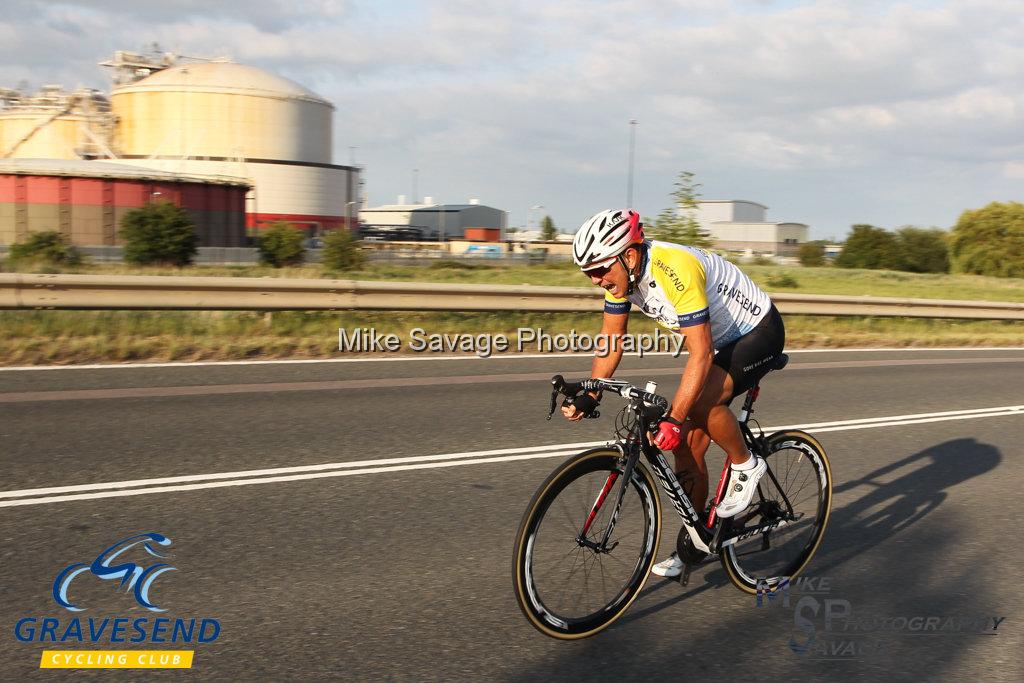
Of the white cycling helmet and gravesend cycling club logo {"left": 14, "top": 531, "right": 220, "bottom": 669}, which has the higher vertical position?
the white cycling helmet

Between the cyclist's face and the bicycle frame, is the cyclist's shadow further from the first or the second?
the cyclist's face

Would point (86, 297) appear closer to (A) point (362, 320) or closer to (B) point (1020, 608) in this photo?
(A) point (362, 320)

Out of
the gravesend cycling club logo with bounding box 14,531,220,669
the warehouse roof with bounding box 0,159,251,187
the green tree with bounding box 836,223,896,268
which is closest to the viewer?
the gravesend cycling club logo with bounding box 14,531,220,669

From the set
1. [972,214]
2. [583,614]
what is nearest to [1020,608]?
[583,614]

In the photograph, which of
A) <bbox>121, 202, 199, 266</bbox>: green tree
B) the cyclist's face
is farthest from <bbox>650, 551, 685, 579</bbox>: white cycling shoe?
<bbox>121, 202, 199, 266</bbox>: green tree

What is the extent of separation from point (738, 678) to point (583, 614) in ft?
2.26

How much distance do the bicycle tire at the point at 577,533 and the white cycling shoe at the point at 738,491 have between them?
37 centimetres

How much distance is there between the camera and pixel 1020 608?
4.24 m

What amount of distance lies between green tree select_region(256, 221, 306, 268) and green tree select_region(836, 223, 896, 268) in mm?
46503

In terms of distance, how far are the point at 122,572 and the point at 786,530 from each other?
3305mm

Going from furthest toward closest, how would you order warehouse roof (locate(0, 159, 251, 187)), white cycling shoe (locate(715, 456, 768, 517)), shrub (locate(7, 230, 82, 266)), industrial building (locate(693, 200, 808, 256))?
industrial building (locate(693, 200, 808, 256)) < warehouse roof (locate(0, 159, 251, 187)) < shrub (locate(7, 230, 82, 266)) < white cycling shoe (locate(715, 456, 768, 517))

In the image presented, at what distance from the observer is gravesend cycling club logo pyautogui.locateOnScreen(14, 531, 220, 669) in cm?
341

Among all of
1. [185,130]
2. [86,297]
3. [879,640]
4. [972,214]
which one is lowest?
[879,640]

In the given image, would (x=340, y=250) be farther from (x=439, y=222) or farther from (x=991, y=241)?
(x=439, y=222)
